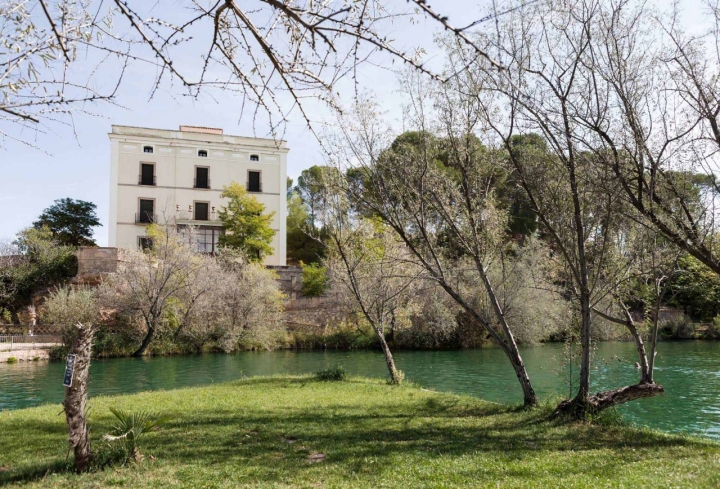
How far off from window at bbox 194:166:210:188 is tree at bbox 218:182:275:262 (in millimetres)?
4179

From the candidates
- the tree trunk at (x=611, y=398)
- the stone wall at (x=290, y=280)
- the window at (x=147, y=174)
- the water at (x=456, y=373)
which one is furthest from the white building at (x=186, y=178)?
the tree trunk at (x=611, y=398)

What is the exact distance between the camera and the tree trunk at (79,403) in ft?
18.6

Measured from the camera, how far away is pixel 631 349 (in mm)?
28172

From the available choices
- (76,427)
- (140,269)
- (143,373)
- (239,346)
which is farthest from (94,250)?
(76,427)

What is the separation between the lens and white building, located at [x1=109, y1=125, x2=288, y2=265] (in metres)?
41.0

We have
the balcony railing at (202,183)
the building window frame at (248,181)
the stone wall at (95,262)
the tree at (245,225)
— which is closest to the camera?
the stone wall at (95,262)

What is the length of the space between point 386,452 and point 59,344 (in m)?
26.2

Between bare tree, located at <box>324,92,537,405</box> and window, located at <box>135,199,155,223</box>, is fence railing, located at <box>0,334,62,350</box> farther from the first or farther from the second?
bare tree, located at <box>324,92,537,405</box>

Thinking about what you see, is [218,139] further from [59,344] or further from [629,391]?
[629,391]

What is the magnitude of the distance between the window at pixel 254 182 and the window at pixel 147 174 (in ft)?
24.0

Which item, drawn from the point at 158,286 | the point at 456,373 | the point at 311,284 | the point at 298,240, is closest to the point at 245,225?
the point at 311,284

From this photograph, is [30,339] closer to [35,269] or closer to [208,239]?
[35,269]

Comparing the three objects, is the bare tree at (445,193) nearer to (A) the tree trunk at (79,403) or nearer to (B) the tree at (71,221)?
(A) the tree trunk at (79,403)

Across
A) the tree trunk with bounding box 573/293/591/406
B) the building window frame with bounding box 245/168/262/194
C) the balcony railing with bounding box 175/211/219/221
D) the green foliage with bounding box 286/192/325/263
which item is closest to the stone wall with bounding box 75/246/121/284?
the balcony railing with bounding box 175/211/219/221
